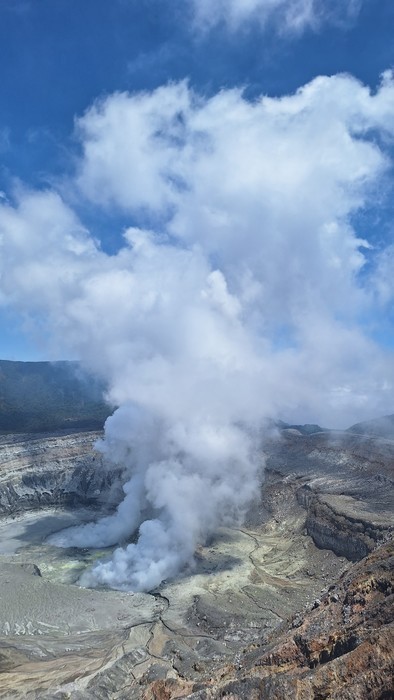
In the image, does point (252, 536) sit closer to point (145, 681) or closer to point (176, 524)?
point (176, 524)

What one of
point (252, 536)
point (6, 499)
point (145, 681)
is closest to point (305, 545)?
point (252, 536)

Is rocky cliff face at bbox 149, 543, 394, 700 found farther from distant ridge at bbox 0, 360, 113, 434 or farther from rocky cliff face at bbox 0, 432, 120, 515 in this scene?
distant ridge at bbox 0, 360, 113, 434

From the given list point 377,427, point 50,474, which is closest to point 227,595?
point 50,474

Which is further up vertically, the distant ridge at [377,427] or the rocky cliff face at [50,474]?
the distant ridge at [377,427]

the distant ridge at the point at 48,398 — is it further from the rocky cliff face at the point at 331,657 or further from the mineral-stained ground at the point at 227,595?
the rocky cliff face at the point at 331,657

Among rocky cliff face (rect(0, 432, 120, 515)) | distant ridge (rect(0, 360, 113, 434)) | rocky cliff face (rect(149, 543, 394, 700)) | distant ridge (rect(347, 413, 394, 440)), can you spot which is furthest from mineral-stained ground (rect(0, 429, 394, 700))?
distant ridge (rect(347, 413, 394, 440))

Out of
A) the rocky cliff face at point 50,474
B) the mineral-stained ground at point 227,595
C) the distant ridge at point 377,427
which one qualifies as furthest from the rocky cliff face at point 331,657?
the distant ridge at point 377,427

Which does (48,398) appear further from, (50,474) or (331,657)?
(331,657)
